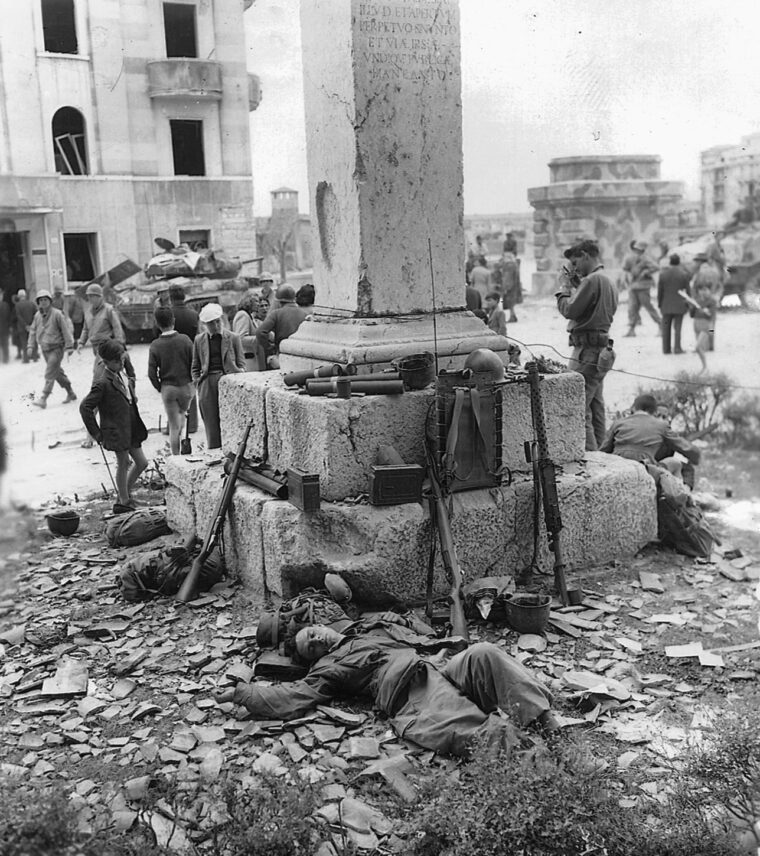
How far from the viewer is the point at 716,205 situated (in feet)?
9.91

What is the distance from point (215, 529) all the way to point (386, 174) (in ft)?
8.24

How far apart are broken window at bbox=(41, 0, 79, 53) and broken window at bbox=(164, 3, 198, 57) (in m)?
4.46

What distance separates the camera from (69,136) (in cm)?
738

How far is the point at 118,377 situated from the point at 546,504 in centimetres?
391

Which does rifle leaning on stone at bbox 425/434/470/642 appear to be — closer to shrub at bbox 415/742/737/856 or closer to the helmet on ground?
the helmet on ground

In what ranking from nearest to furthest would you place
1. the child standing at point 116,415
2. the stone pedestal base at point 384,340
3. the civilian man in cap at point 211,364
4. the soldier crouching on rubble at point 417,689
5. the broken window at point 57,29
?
the soldier crouching on rubble at point 417,689
the broken window at point 57,29
the stone pedestal base at point 384,340
the child standing at point 116,415
the civilian man in cap at point 211,364

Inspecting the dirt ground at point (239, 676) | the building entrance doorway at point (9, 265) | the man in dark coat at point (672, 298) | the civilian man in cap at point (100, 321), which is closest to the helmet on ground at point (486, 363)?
the dirt ground at point (239, 676)

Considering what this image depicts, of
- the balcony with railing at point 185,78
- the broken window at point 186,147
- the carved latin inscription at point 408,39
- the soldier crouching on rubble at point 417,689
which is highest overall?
the balcony with railing at point 185,78

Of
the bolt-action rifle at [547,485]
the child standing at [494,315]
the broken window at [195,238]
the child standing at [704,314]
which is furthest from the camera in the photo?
the broken window at [195,238]

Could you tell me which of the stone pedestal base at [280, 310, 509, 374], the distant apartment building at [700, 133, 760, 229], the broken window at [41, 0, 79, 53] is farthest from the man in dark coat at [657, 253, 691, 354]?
the distant apartment building at [700, 133, 760, 229]

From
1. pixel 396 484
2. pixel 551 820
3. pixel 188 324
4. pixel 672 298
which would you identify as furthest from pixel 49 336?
pixel 551 820

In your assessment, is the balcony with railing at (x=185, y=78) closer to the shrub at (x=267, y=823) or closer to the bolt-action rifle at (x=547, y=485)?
the bolt-action rifle at (x=547, y=485)

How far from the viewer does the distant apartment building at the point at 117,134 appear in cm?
376

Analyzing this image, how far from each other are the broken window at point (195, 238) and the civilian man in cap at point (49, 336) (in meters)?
10.9
